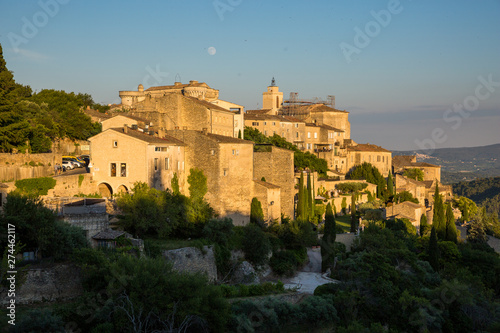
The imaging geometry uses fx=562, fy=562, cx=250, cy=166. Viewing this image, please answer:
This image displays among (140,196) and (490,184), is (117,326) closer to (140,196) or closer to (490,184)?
(140,196)

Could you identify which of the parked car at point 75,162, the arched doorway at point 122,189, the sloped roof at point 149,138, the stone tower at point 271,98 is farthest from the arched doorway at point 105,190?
the stone tower at point 271,98

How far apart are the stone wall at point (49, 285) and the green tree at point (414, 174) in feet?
228

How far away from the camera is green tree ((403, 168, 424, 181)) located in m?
86.4

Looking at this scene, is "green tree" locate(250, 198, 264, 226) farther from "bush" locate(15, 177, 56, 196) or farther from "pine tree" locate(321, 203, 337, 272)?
"bush" locate(15, 177, 56, 196)

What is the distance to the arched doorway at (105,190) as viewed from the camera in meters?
38.3

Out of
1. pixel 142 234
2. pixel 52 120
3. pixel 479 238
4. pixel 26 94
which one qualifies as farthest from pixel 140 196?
pixel 479 238

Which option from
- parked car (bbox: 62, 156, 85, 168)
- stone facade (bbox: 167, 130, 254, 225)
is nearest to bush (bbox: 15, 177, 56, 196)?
parked car (bbox: 62, 156, 85, 168)

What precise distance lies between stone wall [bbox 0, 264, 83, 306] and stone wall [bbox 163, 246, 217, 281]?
19.6 ft

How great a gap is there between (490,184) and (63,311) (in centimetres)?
13242

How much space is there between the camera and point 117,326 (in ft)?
73.4

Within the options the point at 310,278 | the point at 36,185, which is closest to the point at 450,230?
the point at 310,278

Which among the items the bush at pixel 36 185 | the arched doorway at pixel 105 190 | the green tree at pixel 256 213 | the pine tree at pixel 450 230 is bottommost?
the pine tree at pixel 450 230

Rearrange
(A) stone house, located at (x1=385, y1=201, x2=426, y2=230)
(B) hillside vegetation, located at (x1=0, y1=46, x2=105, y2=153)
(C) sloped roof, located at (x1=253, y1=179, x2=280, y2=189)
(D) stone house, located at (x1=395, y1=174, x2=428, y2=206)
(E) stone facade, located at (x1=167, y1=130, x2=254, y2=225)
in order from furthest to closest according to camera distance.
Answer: (D) stone house, located at (x1=395, y1=174, x2=428, y2=206)
(A) stone house, located at (x1=385, y1=201, x2=426, y2=230)
(C) sloped roof, located at (x1=253, y1=179, x2=280, y2=189)
(E) stone facade, located at (x1=167, y1=130, x2=254, y2=225)
(B) hillside vegetation, located at (x1=0, y1=46, x2=105, y2=153)

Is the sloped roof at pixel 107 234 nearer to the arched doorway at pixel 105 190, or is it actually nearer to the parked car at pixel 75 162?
the arched doorway at pixel 105 190
